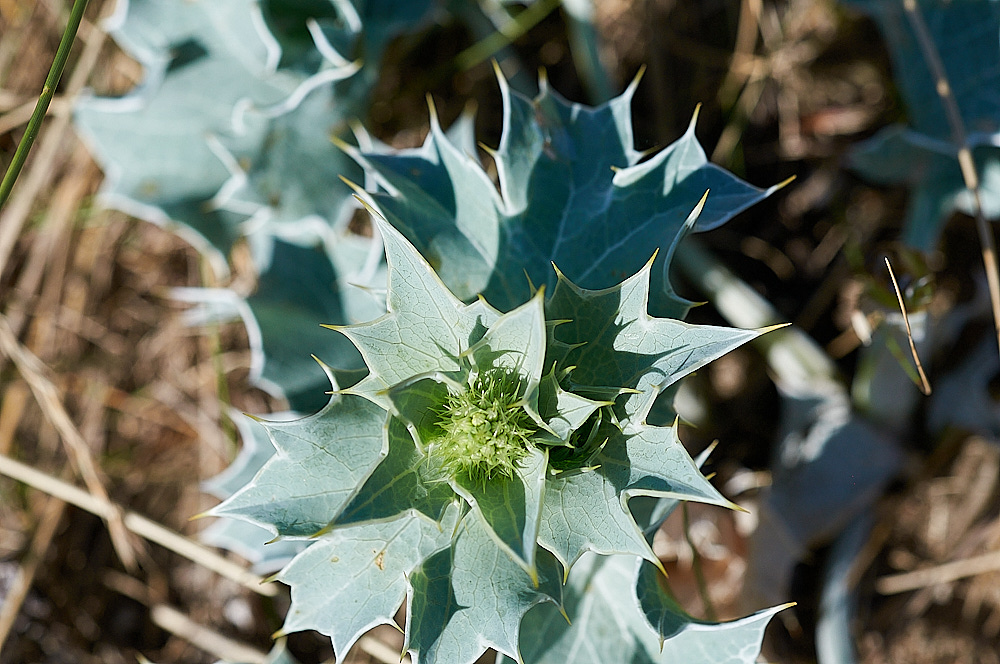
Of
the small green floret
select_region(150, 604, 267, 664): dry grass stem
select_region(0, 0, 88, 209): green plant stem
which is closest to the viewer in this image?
the small green floret

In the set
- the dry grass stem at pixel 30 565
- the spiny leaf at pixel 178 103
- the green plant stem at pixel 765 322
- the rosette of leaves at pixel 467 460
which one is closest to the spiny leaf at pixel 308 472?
the rosette of leaves at pixel 467 460

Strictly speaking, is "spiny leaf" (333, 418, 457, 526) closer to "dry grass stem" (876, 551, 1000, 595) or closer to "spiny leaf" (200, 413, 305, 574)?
"spiny leaf" (200, 413, 305, 574)

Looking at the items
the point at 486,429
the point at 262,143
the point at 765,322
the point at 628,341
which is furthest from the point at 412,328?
the point at 765,322

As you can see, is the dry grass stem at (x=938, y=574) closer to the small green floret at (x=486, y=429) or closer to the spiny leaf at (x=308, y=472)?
the small green floret at (x=486, y=429)

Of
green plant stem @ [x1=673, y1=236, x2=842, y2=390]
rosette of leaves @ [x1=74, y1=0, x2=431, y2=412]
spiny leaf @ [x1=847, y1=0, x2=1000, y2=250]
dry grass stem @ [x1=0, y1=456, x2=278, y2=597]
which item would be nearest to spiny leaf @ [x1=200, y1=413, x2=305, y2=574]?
rosette of leaves @ [x1=74, y1=0, x2=431, y2=412]

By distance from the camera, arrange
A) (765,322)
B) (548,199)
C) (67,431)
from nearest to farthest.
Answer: (548,199) < (765,322) < (67,431)

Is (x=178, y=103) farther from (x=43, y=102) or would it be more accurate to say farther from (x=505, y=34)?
(x=505, y=34)
